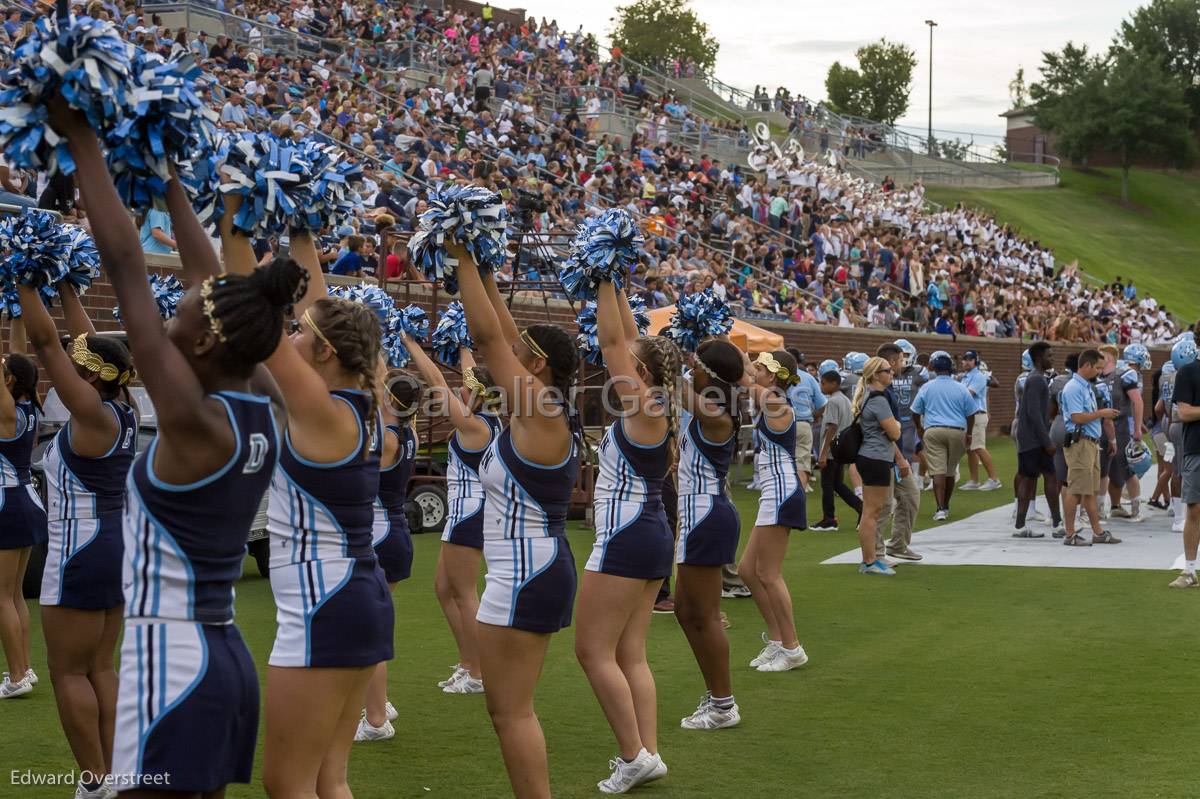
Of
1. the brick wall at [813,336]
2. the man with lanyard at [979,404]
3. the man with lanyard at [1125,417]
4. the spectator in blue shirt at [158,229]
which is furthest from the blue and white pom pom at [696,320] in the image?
the man with lanyard at [979,404]

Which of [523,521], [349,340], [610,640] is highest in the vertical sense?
[349,340]

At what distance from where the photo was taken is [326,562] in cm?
389

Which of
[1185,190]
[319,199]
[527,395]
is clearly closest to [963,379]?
[527,395]

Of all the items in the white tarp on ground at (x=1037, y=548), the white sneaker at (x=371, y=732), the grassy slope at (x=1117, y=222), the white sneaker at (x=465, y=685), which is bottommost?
the white tarp on ground at (x=1037, y=548)

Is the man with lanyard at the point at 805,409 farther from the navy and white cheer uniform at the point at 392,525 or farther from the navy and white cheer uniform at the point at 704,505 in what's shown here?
the navy and white cheer uniform at the point at 392,525

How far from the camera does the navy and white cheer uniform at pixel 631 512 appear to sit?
18.1 ft

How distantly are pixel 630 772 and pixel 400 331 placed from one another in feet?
10.0

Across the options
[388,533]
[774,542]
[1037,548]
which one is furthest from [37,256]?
[1037,548]

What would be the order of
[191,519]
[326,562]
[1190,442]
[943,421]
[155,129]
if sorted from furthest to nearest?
[943,421] < [1190,442] < [326,562] < [191,519] < [155,129]

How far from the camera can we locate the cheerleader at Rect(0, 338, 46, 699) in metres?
6.36

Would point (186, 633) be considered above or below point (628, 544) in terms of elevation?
above

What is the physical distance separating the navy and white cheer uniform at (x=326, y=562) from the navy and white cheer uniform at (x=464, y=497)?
3.10 metres

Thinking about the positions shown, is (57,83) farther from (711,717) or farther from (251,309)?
(711,717)

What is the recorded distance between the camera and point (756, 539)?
316 inches
